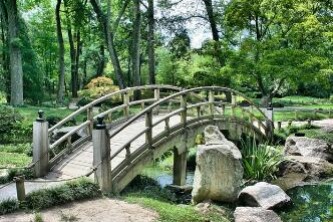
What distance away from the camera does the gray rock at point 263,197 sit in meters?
11.1

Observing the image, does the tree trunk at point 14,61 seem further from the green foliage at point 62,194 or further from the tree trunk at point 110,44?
the green foliage at point 62,194

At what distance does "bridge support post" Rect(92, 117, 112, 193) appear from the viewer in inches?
378

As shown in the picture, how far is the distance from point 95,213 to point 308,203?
6579mm

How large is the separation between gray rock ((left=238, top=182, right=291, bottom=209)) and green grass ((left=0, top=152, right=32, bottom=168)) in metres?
5.78

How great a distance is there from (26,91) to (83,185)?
25.3 metres

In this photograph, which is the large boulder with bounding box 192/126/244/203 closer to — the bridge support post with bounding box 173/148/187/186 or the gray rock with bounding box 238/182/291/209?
the gray rock with bounding box 238/182/291/209

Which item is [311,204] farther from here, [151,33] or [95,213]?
[151,33]

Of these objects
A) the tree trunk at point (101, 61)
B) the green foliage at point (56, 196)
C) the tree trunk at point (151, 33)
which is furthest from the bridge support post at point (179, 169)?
the tree trunk at point (101, 61)

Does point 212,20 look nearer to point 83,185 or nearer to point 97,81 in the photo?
point 97,81

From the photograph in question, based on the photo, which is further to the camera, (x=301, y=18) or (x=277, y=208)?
(x=301, y=18)

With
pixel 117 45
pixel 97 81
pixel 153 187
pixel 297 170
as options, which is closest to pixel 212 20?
pixel 97 81

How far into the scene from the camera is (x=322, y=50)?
947 inches

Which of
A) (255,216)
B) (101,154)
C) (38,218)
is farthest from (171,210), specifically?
(38,218)

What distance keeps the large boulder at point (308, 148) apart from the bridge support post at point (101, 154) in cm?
913
